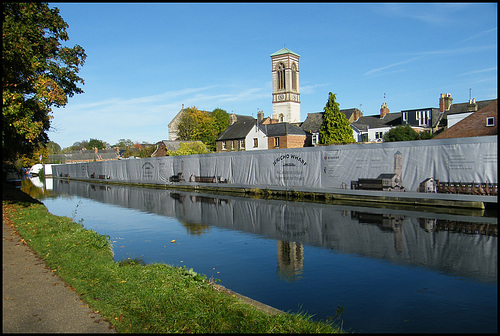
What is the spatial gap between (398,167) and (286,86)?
9438 centimetres

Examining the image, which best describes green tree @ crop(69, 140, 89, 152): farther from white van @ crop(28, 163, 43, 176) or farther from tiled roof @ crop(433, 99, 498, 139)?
tiled roof @ crop(433, 99, 498, 139)

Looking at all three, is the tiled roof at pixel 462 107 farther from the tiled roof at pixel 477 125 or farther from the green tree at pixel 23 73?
the green tree at pixel 23 73

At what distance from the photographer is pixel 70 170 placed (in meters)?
68.5

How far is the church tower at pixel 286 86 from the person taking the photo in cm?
11150

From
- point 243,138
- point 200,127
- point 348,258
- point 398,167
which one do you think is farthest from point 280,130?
point 348,258

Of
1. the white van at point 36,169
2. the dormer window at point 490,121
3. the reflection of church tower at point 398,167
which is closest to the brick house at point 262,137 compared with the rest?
the dormer window at point 490,121

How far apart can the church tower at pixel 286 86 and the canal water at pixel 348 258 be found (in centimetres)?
9482

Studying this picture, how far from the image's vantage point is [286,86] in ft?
367

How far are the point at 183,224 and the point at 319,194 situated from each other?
10474 millimetres

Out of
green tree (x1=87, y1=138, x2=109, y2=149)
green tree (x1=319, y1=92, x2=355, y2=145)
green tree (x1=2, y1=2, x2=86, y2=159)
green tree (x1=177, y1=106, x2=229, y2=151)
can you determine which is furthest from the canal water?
green tree (x1=87, y1=138, x2=109, y2=149)

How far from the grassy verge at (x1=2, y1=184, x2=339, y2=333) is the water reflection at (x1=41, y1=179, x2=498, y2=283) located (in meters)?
2.66

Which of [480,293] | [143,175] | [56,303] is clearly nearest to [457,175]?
[480,293]

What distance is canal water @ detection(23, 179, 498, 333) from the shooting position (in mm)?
6508

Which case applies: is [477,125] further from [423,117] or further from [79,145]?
[79,145]
